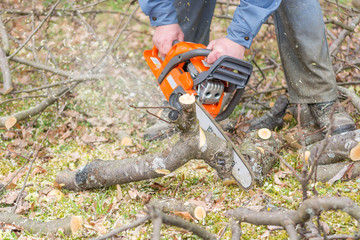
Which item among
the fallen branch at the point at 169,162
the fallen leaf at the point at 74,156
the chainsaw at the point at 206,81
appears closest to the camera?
the fallen branch at the point at 169,162

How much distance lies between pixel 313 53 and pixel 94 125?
240 centimetres

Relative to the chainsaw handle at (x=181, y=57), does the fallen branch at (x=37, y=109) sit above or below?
below

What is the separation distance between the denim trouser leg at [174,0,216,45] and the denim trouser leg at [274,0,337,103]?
2.74 feet

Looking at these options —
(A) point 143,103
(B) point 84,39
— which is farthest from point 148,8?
(B) point 84,39

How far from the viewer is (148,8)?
127 inches

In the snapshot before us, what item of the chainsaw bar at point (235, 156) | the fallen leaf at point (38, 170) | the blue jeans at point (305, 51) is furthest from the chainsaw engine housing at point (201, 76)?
the fallen leaf at point (38, 170)

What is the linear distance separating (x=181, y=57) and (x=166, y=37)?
0.46m

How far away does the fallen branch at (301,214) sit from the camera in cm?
157

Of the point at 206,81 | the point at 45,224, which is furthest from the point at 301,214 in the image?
the point at 45,224

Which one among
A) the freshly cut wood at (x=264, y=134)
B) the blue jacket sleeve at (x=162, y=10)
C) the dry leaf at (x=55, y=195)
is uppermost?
the blue jacket sleeve at (x=162, y=10)

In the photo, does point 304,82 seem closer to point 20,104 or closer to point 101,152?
point 101,152

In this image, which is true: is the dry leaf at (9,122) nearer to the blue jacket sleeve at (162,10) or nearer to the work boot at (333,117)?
the blue jacket sleeve at (162,10)

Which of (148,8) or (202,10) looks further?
(202,10)

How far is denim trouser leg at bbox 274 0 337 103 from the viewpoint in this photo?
299 cm
